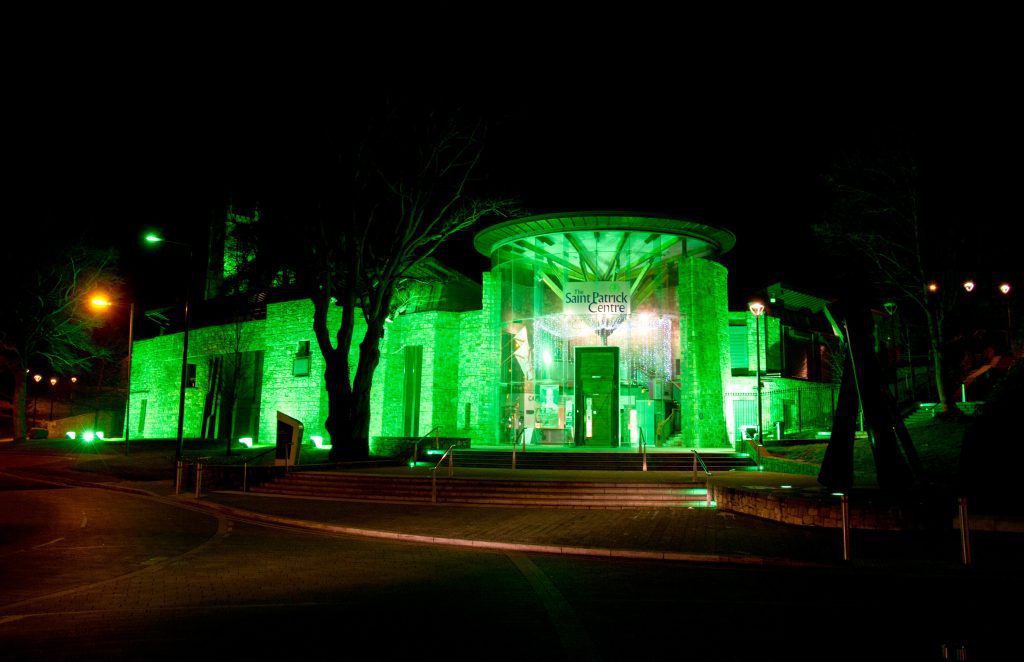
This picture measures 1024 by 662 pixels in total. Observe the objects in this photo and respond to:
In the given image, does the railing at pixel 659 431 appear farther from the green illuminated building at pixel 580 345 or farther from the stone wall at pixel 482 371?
the stone wall at pixel 482 371

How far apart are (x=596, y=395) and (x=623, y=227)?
21.2 ft

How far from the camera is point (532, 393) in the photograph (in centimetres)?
2934

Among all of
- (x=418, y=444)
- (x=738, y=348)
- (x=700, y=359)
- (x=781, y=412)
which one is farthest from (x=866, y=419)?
(x=418, y=444)

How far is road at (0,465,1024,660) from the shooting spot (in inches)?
218

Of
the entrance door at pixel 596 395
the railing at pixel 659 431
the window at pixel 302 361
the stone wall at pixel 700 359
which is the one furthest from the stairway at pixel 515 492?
the window at pixel 302 361

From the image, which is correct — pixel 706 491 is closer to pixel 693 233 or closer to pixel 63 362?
pixel 693 233

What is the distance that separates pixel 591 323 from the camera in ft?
92.7

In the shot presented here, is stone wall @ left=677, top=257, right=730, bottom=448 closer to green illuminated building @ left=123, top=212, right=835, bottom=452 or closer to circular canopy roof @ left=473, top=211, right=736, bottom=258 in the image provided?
green illuminated building @ left=123, top=212, right=835, bottom=452

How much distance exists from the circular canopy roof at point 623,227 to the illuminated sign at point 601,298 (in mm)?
2115

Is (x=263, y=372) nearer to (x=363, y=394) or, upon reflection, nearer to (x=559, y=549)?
(x=363, y=394)

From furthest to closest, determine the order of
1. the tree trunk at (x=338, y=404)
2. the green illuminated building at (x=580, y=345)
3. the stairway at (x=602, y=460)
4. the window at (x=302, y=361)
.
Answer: the window at (x=302, y=361), the green illuminated building at (x=580, y=345), the tree trunk at (x=338, y=404), the stairway at (x=602, y=460)

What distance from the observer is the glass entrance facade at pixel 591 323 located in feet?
91.0

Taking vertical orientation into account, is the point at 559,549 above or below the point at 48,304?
below

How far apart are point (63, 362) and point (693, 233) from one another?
37.8m
